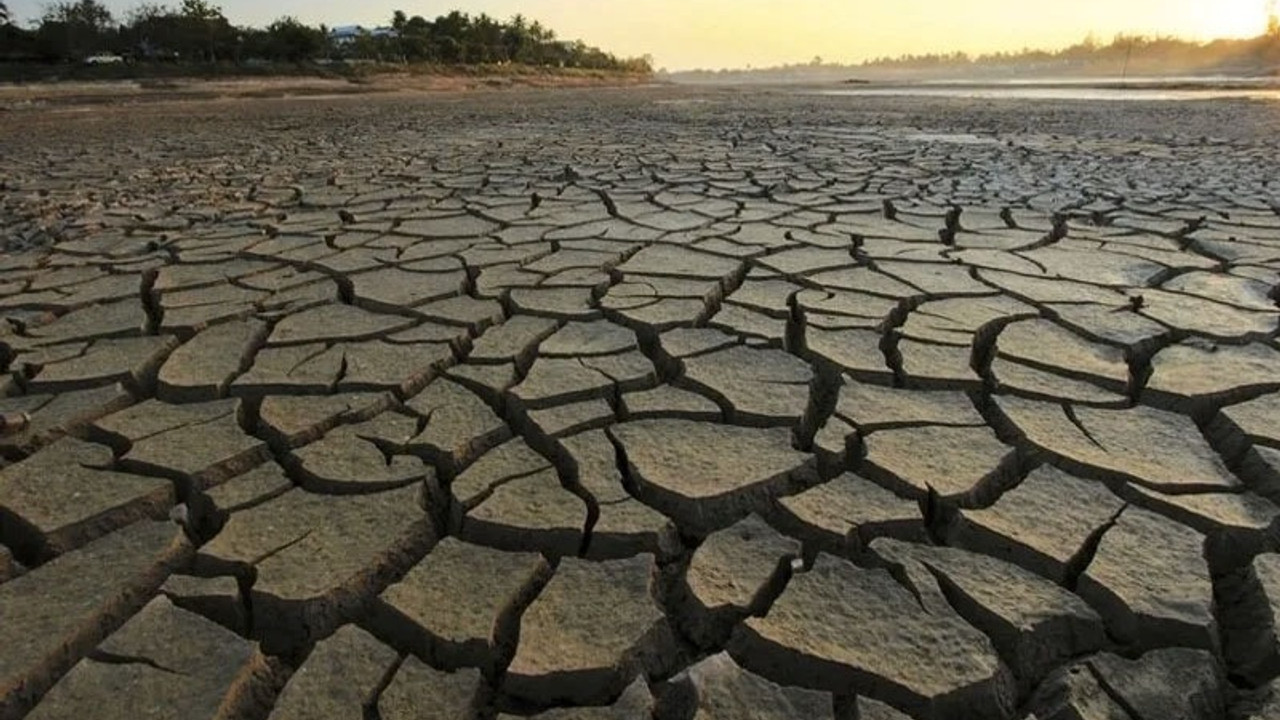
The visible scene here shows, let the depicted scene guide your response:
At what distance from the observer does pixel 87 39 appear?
88.0 feet

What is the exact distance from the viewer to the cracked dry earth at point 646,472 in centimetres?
106

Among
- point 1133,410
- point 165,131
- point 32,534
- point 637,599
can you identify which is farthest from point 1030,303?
point 165,131

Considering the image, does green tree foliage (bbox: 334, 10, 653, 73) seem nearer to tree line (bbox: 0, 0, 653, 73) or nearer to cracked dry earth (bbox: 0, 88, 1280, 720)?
tree line (bbox: 0, 0, 653, 73)

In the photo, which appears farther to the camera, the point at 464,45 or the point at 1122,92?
A: the point at 464,45

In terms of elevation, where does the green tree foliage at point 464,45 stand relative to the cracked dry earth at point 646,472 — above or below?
above

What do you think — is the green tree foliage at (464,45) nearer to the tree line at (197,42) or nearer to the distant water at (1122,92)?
the tree line at (197,42)

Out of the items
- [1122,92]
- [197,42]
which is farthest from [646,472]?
[197,42]

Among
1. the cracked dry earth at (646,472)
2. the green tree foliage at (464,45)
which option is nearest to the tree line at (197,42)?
the green tree foliage at (464,45)

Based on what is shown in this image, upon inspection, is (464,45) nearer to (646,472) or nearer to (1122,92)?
(1122,92)

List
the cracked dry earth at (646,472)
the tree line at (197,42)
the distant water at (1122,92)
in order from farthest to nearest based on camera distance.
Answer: the tree line at (197,42), the distant water at (1122,92), the cracked dry earth at (646,472)

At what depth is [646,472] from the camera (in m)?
1.48

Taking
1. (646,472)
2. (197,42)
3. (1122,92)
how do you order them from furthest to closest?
(197,42) < (1122,92) < (646,472)

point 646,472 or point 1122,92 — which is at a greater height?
point 1122,92

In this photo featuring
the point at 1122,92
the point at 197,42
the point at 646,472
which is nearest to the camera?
the point at 646,472
